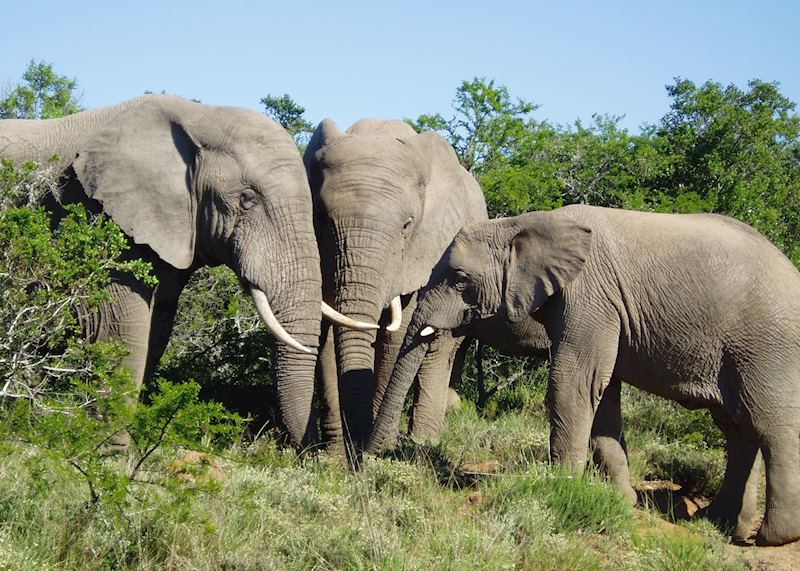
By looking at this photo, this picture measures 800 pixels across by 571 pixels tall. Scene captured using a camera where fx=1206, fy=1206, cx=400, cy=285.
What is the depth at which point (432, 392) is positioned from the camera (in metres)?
9.45

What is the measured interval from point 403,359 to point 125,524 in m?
2.57

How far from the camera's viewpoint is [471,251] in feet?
24.8

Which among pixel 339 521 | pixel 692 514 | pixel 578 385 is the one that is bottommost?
pixel 692 514

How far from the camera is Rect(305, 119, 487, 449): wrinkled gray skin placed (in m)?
8.59

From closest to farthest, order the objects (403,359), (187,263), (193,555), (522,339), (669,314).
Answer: (193,555)
(669,314)
(403,359)
(187,263)
(522,339)

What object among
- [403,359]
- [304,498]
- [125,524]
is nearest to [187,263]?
[403,359]

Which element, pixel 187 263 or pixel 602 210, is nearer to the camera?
pixel 602 210

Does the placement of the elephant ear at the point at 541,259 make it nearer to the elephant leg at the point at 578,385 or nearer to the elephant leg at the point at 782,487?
the elephant leg at the point at 578,385

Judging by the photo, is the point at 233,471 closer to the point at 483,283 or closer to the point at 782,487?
the point at 483,283

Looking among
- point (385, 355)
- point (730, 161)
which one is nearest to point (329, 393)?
point (385, 355)

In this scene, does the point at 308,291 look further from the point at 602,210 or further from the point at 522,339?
the point at 522,339

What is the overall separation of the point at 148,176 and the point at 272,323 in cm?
147

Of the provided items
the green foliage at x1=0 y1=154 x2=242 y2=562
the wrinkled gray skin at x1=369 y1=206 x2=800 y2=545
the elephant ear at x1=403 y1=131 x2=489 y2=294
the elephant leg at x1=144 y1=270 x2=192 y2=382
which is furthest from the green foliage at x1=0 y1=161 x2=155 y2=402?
the elephant ear at x1=403 y1=131 x2=489 y2=294

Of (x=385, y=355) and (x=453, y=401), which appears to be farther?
(x=453, y=401)
